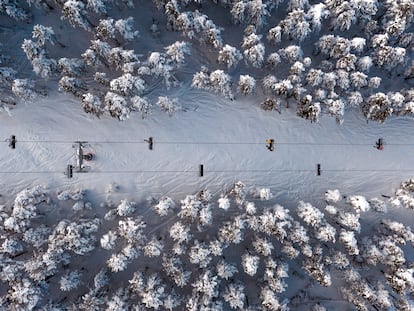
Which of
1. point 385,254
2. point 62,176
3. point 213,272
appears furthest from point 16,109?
point 385,254

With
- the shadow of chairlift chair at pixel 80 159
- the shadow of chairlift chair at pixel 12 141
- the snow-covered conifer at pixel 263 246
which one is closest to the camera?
the snow-covered conifer at pixel 263 246

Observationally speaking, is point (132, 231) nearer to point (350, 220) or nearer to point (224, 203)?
point (224, 203)

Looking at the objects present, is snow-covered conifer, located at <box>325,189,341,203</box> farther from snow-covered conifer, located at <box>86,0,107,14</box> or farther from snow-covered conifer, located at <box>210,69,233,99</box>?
snow-covered conifer, located at <box>86,0,107,14</box>

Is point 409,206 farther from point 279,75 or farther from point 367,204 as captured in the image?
point 279,75

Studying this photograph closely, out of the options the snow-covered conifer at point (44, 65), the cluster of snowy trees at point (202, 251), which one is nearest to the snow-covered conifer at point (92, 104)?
the snow-covered conifer at point (44, 65)

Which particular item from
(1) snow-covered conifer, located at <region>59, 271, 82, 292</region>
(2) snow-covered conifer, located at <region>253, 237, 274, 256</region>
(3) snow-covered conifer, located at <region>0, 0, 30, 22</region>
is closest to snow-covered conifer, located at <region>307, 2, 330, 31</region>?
(2) snow-covered conifer, located at <region>253, 237, 274, 256</region>

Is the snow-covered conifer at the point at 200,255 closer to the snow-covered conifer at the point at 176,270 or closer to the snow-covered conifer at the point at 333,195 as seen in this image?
the snow-covered conifer at the point at 176,270
